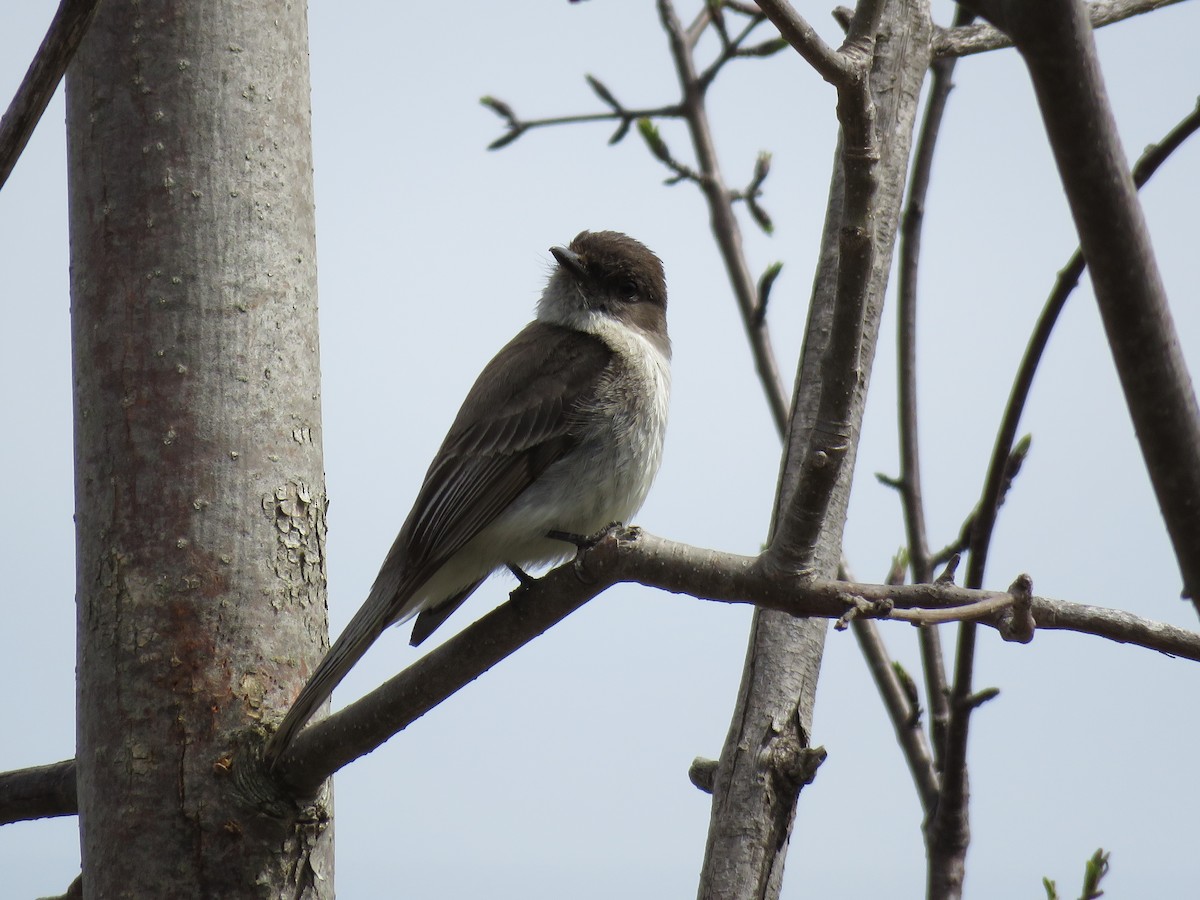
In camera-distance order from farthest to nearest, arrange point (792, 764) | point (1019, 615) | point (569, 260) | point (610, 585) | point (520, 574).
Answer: point (569, 260) → point (520, 574) → point (792, 764) → point (610, 585) → point (1019, 615)

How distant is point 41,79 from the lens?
1.95 meters

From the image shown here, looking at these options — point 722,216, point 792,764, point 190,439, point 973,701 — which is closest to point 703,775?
point 792,764

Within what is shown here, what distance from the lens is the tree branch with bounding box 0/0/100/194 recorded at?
1912 millimetres

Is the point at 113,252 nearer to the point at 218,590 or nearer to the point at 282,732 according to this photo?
the point at 218,590

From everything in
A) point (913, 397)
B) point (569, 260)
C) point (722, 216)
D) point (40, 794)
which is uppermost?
point (569, 260)

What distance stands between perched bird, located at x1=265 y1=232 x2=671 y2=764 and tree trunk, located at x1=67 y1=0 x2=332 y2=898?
2.00 ft

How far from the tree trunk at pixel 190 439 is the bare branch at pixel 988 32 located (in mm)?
2070

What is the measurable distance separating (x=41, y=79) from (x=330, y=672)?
1672 mm

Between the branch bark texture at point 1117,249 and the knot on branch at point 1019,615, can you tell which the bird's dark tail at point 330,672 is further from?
the branch bark texture at point 1117,249

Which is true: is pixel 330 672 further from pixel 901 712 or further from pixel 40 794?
pixel 901 712

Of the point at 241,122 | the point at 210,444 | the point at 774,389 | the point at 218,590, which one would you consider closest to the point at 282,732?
the point at 218,590

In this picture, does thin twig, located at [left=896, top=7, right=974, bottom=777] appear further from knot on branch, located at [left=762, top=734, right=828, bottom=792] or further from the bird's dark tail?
the bird's dark tail

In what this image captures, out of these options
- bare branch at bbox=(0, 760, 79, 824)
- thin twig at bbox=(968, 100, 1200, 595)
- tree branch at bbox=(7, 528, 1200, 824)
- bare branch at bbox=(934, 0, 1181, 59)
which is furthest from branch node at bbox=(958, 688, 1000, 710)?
bare branch at bbox=(0, 760, 79, 824)

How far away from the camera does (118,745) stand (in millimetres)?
3145
